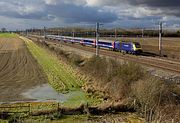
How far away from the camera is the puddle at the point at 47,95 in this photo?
36.0 m

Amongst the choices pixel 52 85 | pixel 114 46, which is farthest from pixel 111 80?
pixel 114 46

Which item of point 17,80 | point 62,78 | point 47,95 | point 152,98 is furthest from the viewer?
point 62,78

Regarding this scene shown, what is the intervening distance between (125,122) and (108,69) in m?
15.2

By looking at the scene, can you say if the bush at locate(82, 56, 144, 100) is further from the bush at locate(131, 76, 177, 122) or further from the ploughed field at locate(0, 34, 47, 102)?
the ploughed field at locate(0, 34, 47, 102)

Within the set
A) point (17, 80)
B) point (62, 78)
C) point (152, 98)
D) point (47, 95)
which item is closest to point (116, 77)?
point (47, 95)

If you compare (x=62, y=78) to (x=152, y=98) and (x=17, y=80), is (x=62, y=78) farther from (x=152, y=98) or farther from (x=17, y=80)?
(x=152, y=98)

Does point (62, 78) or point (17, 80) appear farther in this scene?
point (62, 78)

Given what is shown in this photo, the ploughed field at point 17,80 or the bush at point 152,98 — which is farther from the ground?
the bush at point 152,98

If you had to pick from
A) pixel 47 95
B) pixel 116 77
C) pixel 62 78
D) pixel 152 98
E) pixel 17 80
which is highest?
pixel 116 77

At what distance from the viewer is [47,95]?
125 feet

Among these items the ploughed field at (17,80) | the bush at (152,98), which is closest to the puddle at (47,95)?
the ploughed field at (17,80)

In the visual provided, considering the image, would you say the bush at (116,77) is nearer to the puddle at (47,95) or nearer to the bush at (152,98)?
the puddle at (47,95)

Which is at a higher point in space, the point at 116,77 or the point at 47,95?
the point at 116,77

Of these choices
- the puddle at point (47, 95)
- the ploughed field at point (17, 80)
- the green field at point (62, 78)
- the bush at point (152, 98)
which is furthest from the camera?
the green field at point (62, 78)
